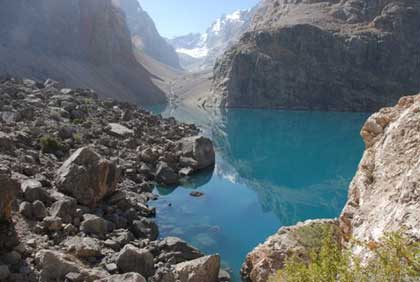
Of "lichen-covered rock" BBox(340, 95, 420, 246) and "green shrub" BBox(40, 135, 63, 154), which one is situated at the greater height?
"lichen-covered rock" BBox(340, 95, 420, 246)

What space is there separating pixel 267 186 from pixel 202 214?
1217 cm

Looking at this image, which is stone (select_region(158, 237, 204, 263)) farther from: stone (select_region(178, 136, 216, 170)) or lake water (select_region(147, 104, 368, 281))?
stone (select_region(178, 136, 216, 170))

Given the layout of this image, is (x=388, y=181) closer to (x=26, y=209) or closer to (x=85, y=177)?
(x=26, y=209)

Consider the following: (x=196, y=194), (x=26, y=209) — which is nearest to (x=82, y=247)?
(x=26, y=209)

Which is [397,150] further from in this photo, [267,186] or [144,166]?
[267,186]

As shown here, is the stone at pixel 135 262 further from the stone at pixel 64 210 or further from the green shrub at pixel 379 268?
the green shrub at pixel 379 268

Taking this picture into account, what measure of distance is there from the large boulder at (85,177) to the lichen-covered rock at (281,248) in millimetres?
8447

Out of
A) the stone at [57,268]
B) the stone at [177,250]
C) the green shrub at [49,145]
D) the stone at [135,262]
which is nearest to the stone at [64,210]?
the stone at [135,262]

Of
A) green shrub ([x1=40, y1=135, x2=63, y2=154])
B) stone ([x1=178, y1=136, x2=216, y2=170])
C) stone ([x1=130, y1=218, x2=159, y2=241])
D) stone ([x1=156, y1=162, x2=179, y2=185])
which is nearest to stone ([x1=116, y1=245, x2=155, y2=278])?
stone ([x1=130, y1=218, x2=159, y2=241])

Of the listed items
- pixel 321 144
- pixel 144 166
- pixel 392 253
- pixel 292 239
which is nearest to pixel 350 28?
pixel 321 144

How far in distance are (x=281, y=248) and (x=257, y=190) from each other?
19.1 metres

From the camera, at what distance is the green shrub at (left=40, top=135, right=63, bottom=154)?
25469mm

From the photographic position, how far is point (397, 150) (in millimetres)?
11820

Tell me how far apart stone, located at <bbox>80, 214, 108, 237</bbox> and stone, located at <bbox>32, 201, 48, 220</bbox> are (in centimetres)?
163
